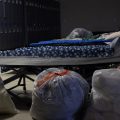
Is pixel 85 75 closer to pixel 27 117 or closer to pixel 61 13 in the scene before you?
pixel 27 117

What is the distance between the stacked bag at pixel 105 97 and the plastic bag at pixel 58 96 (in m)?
0.12

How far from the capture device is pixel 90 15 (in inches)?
354

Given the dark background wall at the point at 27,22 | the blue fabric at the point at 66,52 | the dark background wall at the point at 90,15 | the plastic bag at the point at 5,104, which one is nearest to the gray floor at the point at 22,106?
the plastic bag at the point at 5,104

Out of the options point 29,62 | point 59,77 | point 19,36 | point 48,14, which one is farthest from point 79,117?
point 48,14

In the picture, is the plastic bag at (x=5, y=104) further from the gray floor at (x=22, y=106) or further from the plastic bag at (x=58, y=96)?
the plastic bag at (x=58, y=96)

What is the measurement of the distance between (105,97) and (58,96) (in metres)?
0.37

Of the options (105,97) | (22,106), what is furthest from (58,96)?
(22,106)

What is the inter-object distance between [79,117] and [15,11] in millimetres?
4021

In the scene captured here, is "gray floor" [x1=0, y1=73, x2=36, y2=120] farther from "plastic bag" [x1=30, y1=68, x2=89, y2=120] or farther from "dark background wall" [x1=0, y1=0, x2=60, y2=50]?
"dark background wall" [x1=0, y1=0, x2=60, y2=50]

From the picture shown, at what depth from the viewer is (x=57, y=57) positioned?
359 centimetres

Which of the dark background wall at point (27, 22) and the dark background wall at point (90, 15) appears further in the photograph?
the dark background wall at point (90, 15)

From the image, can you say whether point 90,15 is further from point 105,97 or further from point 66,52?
point 105,97

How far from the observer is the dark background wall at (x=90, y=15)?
871 cm

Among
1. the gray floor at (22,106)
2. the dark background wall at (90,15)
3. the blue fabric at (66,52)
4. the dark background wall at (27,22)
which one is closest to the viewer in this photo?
the gray floor at (22,106)
